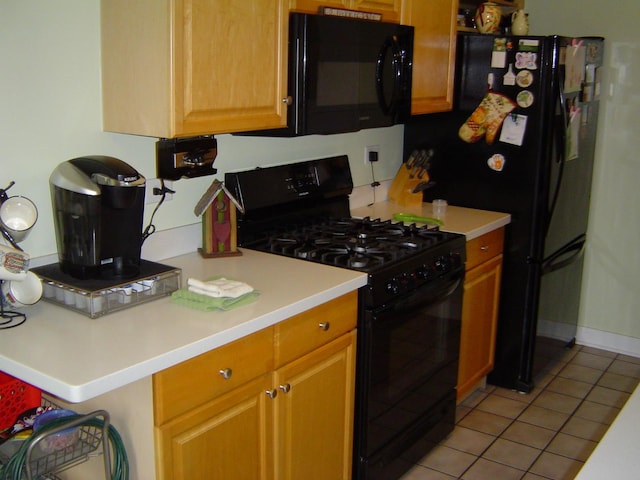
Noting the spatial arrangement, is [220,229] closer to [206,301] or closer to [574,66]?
[206,301]

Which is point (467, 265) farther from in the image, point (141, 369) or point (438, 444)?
point (141, 369)

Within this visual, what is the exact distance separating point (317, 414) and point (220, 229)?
0.70 m

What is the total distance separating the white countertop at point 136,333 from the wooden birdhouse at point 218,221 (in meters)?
0.18

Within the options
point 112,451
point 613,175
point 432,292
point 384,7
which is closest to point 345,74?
point 384,7

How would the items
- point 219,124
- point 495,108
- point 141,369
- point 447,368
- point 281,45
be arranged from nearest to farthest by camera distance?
1. point 141,369
2. point 219,124
3. point 281,45
4. point 447,368
5. point 495,108

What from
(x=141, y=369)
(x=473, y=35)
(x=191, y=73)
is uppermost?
(x=473, y=35)

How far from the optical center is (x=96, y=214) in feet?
6.31

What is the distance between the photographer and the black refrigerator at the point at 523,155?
3.23m

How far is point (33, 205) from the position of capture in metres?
1.96

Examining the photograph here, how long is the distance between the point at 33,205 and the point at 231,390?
727 mm

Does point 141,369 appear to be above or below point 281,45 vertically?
below

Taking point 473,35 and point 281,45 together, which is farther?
point 473,35

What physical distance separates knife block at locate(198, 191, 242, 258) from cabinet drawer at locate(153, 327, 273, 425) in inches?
21.9

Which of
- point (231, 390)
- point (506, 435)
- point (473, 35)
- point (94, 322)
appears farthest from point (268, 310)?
point (473, 35)
